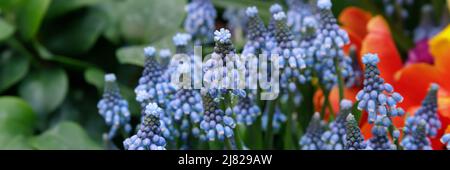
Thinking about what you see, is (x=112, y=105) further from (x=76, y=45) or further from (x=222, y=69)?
(x=76, y=45)

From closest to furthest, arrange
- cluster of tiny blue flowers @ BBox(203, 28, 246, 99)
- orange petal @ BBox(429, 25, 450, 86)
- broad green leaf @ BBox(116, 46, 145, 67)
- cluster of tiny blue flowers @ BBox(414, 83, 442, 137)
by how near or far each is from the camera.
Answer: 1. cluster of tiny blue flowers @ BBox(203, 28, 246, 99)
2. cluster of tiny blue flowers @ BBox(414, 83, 442, 137)
3. orange petal @ BBox(429, 25, 450, 86)
4. broad green leaf @ BBox(116, 46, 145, 67)

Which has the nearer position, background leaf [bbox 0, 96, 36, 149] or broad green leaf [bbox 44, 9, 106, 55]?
background leaf [bbox 0, 96, 36, 149]

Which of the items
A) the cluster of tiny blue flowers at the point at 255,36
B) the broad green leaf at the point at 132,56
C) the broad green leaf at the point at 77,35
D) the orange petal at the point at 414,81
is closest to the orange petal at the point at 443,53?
the orange petal at the point at 414,81

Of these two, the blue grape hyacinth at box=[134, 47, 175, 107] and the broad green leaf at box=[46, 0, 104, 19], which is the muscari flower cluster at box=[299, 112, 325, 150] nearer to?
the blue grape hyacinth at box=[134, 47, 175, 107]

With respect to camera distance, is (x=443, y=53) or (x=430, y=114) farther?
(x=443, y=53)

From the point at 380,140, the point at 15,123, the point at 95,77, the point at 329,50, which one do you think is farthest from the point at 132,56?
the point at 380,140

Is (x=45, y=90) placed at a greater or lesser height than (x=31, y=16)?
lesser

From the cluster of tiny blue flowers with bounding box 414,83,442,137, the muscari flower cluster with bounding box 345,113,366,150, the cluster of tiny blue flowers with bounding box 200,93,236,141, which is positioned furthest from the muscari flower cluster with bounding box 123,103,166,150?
the cluster of tiny blue flowers with bounding box 414,83,442,137
